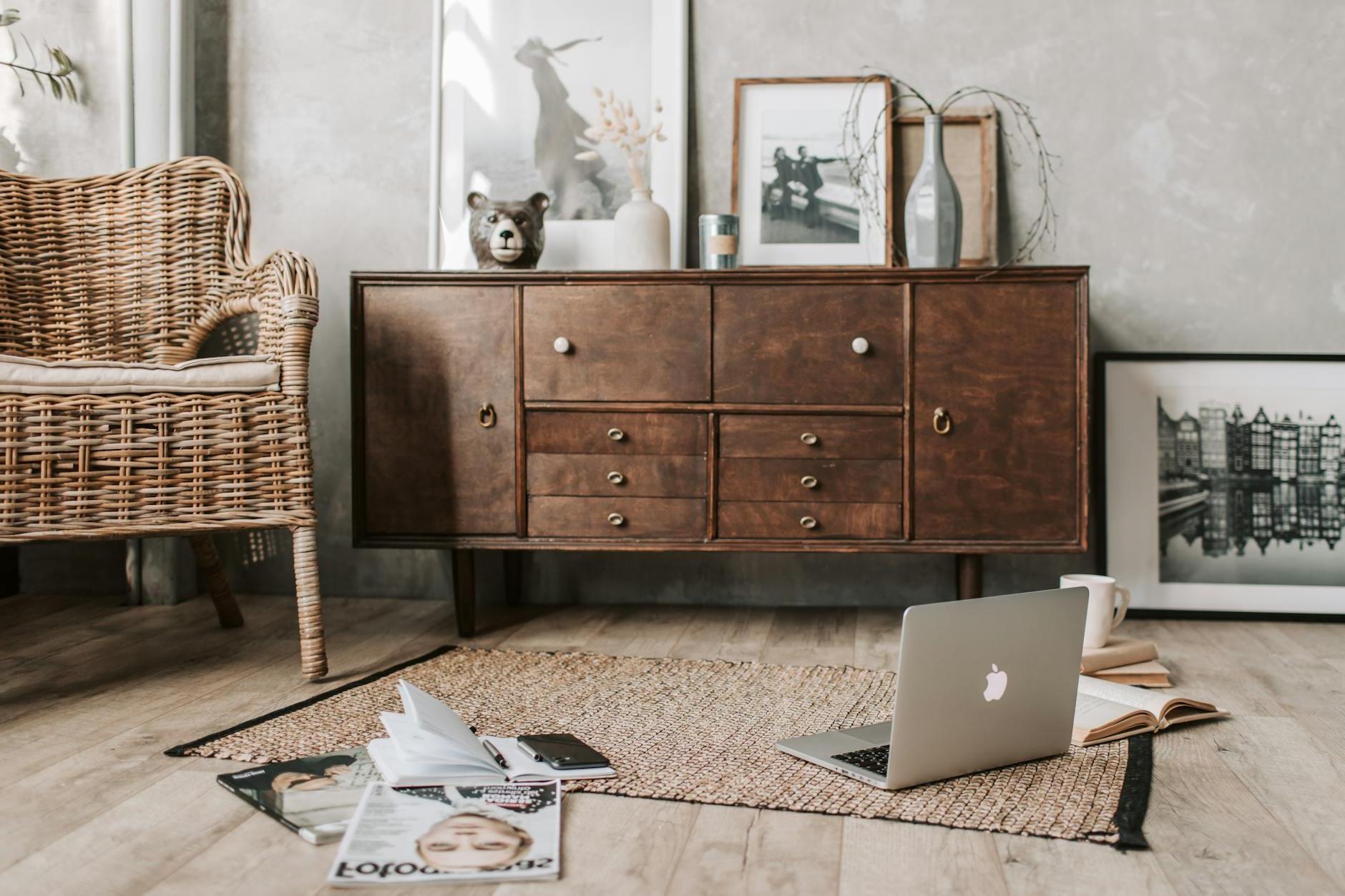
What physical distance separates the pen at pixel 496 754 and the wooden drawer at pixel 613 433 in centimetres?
85

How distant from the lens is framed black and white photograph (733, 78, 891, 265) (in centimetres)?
248

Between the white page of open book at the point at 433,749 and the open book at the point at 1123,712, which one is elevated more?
the white page of open book at the point at 433,749

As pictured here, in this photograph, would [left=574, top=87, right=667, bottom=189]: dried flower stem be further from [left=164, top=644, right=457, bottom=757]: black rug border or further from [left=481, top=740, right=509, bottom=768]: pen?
[left=481, top=740, right=509, bottom=768]: pen

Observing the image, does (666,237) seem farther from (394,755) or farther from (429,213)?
(394,755)

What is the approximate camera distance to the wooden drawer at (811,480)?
211 centimetres

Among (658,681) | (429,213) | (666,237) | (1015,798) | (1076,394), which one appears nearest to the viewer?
(1015,798)

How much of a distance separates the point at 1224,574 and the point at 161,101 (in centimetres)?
271

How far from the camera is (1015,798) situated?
1252mm

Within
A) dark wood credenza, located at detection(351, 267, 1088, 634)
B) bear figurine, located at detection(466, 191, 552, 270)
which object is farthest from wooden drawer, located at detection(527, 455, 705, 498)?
bear figurine, located at detection(466, 191, 552, 270)

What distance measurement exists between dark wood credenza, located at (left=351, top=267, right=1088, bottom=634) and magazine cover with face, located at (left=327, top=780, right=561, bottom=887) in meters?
0.94

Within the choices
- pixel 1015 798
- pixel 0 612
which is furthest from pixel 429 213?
pixel 1015 798

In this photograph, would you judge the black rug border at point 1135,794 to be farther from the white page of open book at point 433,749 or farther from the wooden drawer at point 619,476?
the wooden drawer at point 619,476

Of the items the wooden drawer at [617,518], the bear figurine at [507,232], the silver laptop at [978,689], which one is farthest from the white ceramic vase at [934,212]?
the silver laptop at [978,689]

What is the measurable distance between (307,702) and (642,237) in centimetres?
121
